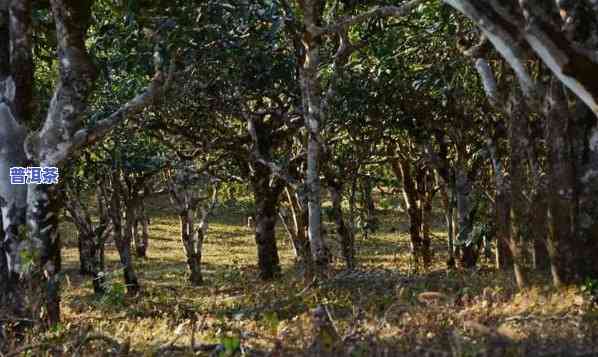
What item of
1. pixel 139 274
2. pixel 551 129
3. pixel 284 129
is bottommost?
pixel 139 274

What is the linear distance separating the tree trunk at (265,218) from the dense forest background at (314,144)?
0.19ft

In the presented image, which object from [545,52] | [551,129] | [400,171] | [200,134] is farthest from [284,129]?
[545,52]

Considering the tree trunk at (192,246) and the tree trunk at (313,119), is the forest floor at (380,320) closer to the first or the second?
the tree trunk at (313,119)

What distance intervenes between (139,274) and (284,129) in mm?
10957

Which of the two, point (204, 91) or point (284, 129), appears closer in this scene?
point (204, 91)

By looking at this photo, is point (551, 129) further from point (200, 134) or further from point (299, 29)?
point (200, 134)

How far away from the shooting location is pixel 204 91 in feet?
52.6

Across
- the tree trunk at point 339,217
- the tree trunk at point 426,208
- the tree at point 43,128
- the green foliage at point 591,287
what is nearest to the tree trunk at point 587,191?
the green foliage at point 591,287

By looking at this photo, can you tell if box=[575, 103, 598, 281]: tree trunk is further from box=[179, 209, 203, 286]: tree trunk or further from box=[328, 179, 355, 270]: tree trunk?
box=[179, 209, 203, 286]: tree trunk

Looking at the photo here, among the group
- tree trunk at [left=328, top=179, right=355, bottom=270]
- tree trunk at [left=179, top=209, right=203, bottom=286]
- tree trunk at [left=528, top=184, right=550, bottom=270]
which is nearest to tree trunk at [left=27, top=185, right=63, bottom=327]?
Result: tree trunk at [left=528, top=184, right=550, bottom=270]

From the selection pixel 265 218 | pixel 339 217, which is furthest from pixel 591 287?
pixel 339 217

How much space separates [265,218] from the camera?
20.3 meters

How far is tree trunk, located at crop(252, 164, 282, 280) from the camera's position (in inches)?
793

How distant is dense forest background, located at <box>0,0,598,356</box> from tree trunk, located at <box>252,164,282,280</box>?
0.06m
